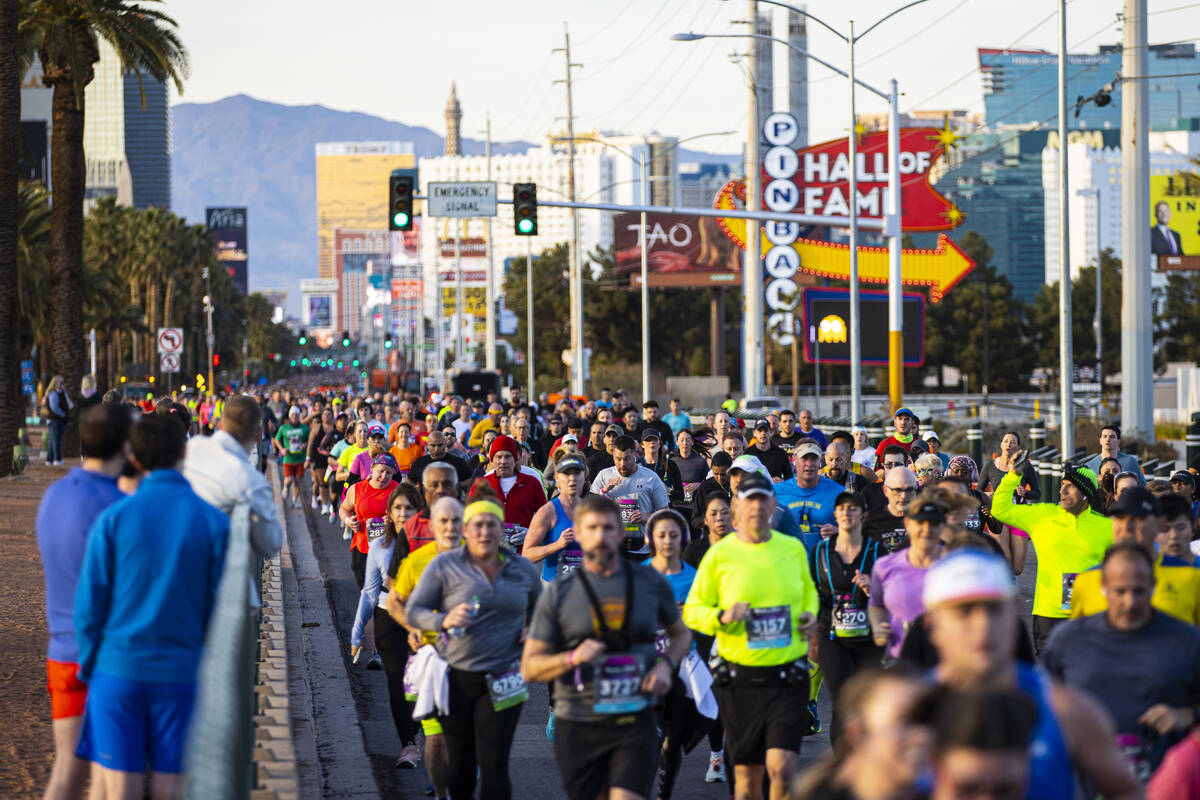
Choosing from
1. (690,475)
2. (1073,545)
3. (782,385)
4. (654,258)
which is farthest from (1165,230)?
(1073,545)

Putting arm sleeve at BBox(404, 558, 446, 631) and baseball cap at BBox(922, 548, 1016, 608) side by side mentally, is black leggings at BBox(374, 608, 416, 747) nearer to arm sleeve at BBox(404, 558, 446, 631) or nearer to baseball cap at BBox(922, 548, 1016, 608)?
arm sleeve at BBox(404, 558, 446, 631)

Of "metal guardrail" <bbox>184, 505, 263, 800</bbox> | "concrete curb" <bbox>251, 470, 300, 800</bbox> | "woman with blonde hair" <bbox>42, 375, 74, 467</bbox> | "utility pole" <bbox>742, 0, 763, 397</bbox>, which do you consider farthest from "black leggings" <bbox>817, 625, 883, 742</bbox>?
"utility pole" <bbox>742, 0, 763, 397</bbox>

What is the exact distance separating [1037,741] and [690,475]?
1209cm

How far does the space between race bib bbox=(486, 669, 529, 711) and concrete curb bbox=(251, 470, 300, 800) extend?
1009mm

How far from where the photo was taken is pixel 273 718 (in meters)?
9.59

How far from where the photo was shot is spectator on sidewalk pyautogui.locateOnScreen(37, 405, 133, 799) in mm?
6918

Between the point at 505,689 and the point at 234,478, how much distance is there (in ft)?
5.15

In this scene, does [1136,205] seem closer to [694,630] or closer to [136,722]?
[694,630]

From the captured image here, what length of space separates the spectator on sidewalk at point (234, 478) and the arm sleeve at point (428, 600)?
789mm

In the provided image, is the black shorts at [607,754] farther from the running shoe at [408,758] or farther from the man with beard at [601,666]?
the running shoe at [408,758]

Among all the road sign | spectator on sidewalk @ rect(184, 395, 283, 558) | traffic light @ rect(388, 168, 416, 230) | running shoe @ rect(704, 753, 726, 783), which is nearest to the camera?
spectator on sidewalk @ rect(184, 395, 283, 558)

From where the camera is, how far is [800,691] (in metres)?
7.94

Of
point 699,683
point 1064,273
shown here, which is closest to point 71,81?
point 1064,273

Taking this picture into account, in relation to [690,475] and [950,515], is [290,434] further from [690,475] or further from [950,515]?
[950,515]
